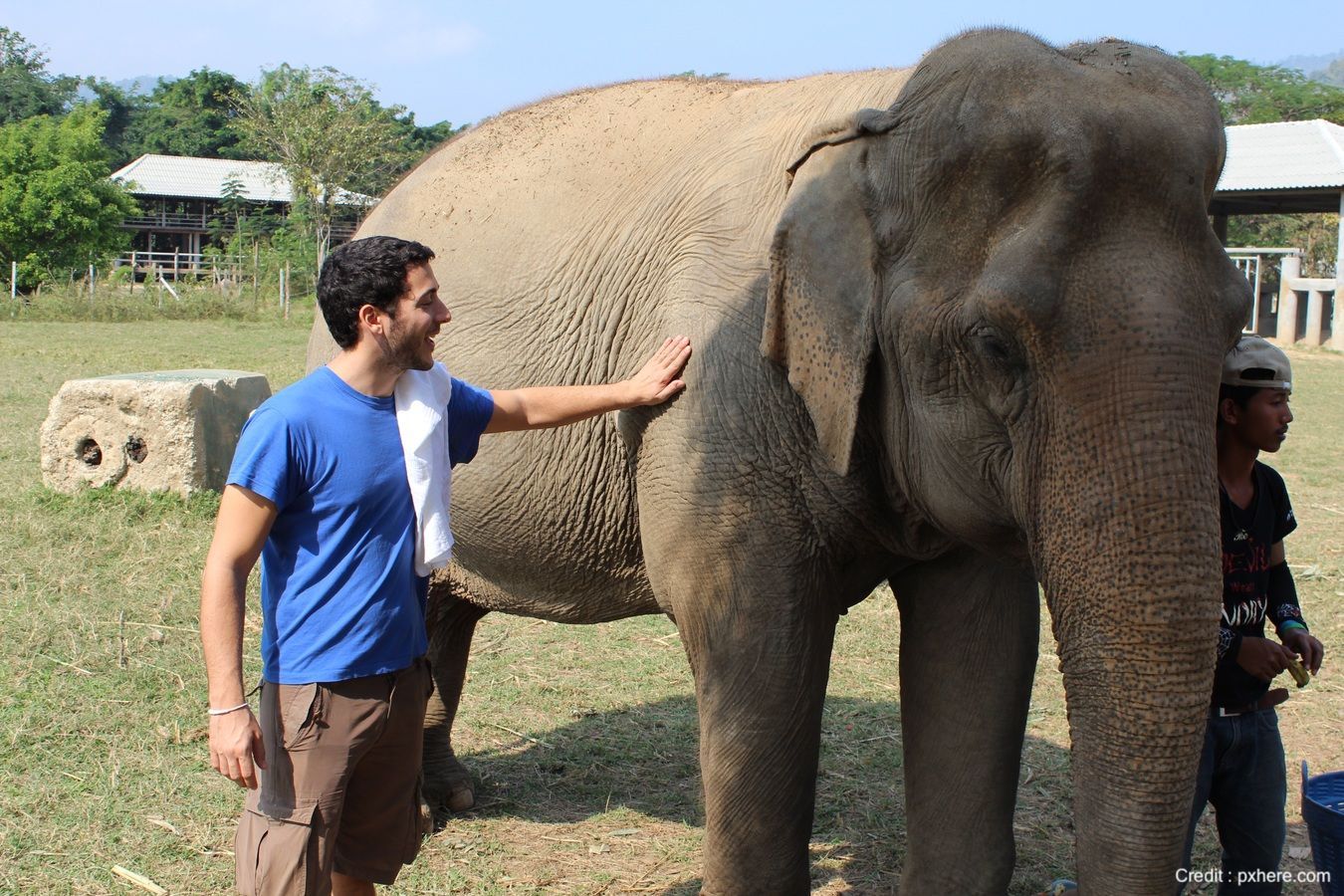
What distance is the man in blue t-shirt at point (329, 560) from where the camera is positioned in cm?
251

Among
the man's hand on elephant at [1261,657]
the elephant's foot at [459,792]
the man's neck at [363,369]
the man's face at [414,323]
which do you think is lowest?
the elephant's foot at [459,792]

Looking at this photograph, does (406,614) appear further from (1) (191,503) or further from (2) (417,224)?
(1) (191,503)

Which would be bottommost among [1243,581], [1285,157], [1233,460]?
[1243,581]

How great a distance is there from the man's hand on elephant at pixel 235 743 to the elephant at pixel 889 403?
935mm

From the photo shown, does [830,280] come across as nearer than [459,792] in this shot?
Yes

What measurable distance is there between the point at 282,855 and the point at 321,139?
3644 cm

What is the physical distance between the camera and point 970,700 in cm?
316

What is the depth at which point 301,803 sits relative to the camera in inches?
102

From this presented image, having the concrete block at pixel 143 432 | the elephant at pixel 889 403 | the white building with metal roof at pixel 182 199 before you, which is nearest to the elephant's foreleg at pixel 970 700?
the elephant at pixel 889 403

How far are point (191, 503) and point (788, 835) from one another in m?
5.26

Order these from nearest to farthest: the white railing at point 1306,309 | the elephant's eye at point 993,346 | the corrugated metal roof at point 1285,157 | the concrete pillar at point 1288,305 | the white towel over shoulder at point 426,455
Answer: the elephant's eye at point 993,346
the white towel over shoulder at point 426,455
the white railing at point 1306,309
the corrugated metal roof at point 1285,157
the concrete pillar at point 1288,305

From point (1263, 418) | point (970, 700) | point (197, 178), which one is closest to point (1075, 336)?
point (1263, 418)

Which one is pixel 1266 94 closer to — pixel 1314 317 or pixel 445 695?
pixel 1314 317

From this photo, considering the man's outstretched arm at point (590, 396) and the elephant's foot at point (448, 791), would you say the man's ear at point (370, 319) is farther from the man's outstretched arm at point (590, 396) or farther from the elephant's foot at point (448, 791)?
the elephant's foot at point (448, 791)
